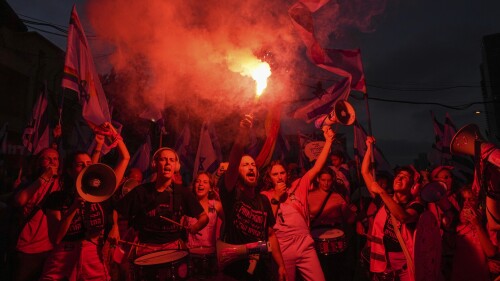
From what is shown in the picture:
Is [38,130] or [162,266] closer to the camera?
[162,266]

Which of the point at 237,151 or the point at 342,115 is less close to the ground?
the point at 342,115

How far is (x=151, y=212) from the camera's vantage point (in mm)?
3873

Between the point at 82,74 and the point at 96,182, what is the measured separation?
8.69 feet

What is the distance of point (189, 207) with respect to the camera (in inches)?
167

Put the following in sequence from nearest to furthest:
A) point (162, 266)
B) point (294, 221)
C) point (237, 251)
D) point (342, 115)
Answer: point (162, 266) → point (237, 251) → point (294, 221) → point (342, 115)

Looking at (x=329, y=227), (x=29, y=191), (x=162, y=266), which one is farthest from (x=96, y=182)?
(x=329, y=227)

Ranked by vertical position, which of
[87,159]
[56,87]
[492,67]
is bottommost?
[87,159]

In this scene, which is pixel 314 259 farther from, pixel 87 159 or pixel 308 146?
pixel 308 146

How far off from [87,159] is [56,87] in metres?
20.0

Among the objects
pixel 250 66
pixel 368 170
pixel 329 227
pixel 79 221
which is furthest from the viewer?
pixel 250 66

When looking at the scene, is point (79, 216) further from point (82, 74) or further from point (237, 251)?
point (82, 74)

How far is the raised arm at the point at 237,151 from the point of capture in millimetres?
3717

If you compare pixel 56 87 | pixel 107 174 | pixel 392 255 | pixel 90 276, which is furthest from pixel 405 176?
pixel 56 87

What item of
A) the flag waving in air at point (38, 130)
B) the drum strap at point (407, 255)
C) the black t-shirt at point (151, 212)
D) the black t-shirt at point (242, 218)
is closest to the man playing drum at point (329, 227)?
the drum strap at point (407, 255)
